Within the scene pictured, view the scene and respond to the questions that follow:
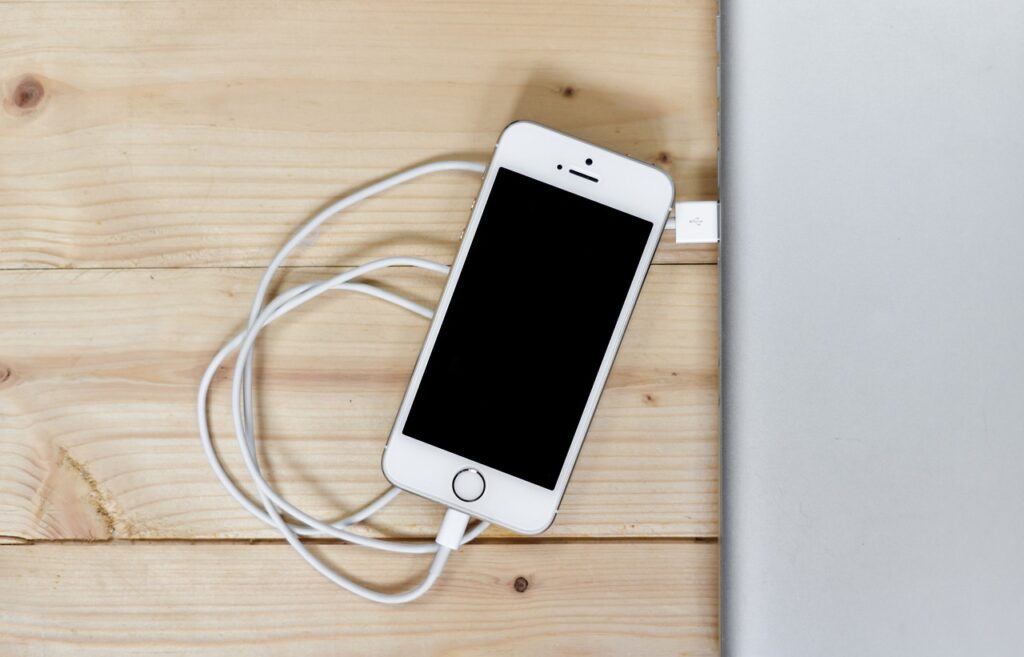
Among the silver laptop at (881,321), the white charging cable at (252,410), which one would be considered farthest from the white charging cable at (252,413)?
the silver laptop at (881,321)

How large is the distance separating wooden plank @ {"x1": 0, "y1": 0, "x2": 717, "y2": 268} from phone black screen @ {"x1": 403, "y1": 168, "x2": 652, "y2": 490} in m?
0.05

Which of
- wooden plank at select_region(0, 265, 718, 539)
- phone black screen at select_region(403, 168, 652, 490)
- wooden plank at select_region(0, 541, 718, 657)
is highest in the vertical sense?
phone black screen at select_region(403, 168, 652, 490)

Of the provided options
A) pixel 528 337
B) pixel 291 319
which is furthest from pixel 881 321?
pixel 291 319

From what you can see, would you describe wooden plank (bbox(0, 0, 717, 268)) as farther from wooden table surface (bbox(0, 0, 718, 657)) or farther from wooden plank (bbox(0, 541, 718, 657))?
wooden plank (bbox(0, 541, 718, 657))

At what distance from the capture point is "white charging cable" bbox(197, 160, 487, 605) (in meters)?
0.42

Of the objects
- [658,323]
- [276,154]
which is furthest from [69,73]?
[658,323]

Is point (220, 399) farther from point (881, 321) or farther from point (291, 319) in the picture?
point (881, 321)

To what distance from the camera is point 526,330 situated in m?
0.40

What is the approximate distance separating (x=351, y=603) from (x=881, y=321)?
32 cm

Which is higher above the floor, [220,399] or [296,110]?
[296,110]

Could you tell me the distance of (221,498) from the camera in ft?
1.44

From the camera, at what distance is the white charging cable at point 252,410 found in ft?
1.36

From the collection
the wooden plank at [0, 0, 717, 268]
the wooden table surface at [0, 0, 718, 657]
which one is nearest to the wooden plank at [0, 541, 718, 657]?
the wooden table surface at [0, 0, 718, 657]

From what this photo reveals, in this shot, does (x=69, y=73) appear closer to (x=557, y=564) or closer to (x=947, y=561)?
(x=557, y=564)
